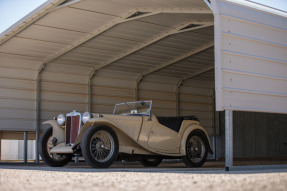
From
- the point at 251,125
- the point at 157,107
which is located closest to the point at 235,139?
the point at 251,125

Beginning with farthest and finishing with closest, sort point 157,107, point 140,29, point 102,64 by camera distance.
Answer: point 157,107 → point 102,64 → point 140,29

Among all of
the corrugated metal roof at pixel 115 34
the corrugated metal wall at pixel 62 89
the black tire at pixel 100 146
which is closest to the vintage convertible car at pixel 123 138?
the black tire at pixel 100 146

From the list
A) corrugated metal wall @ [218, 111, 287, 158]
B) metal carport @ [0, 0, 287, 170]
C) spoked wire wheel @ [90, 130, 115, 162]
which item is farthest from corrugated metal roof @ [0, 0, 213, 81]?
corrugated metal wall @ [218, 111, 287, 158]

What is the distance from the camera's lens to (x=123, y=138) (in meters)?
8.19

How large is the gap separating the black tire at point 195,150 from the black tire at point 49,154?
2.30 m

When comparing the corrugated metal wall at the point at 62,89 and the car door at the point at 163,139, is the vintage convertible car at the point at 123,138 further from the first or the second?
the corrugated metal wall at the point at 62,89

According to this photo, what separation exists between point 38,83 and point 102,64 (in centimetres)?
199

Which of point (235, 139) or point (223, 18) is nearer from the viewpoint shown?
point (223, 18)

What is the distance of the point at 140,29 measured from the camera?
11.2 metres

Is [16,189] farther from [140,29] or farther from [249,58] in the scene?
[140,29]

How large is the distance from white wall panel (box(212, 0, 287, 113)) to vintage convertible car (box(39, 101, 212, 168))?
67.9 inches

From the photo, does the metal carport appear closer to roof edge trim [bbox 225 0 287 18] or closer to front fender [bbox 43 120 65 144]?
roof edge trim [bbox 225 0 287 18]

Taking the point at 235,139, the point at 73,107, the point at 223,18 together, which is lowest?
the point at 235,139

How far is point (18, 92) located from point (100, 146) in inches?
216
